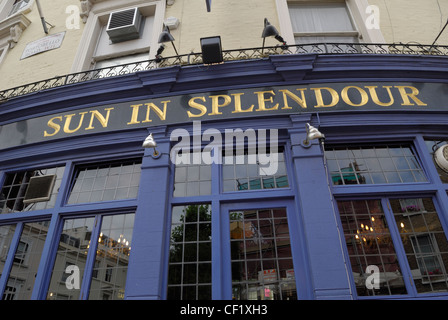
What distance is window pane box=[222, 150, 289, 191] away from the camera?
5.34m

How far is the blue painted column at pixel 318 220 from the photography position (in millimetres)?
4199

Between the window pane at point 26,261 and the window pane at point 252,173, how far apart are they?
3.53m

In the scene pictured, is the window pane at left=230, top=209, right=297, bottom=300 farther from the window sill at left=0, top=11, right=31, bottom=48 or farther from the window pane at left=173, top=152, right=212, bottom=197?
the window sill at left=0, top=11, right=31, bottom=48

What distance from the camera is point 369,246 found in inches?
188

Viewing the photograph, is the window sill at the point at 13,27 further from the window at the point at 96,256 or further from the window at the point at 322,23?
the window at the point at 322,23

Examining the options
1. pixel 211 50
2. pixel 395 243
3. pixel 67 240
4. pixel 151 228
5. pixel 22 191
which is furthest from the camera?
pixel 22 191

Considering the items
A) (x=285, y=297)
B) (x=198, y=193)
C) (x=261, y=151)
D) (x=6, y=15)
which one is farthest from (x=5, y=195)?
(x=6, y=15)

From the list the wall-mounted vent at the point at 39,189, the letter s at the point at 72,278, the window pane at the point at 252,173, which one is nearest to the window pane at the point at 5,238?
the wall-mounted vent at the point at 39,189

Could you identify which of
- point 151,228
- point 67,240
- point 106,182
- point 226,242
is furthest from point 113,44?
point 226,242

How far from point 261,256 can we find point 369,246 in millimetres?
1722

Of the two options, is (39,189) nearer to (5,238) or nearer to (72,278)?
(5,238)

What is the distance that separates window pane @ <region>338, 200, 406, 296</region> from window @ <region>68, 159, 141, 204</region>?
12.5ft
